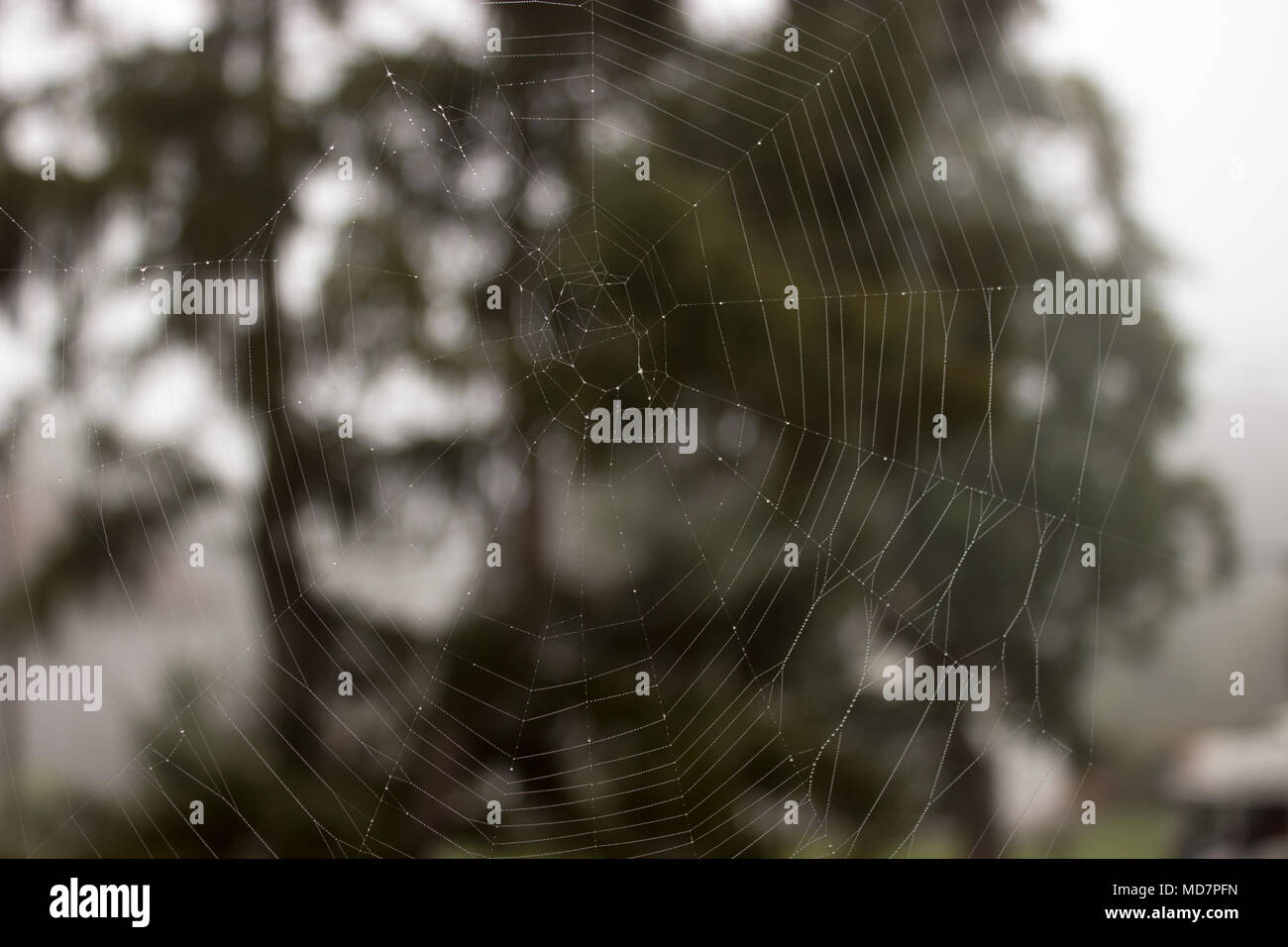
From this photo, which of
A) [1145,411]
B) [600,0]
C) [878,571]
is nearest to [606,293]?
[600,0]

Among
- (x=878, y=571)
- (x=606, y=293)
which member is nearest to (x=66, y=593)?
(x=606, y=293)

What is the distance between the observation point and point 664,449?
1530 millimetres

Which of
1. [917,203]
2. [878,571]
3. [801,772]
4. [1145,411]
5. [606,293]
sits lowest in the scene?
[801,772]

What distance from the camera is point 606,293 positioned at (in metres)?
1.53

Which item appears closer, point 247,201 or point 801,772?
point 801,772

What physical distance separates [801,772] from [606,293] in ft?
2.95

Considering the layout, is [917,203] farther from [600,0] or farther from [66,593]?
[66,593]

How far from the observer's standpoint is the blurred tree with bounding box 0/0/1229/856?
1.51m

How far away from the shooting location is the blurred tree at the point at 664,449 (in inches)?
59.3

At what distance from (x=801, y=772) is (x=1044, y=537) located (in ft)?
1.92

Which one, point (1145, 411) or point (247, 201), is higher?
point (247, 201)

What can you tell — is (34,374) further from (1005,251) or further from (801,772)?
(1005,251)

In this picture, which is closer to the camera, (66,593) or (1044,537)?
(1044,537)

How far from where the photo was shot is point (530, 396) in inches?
61.2
